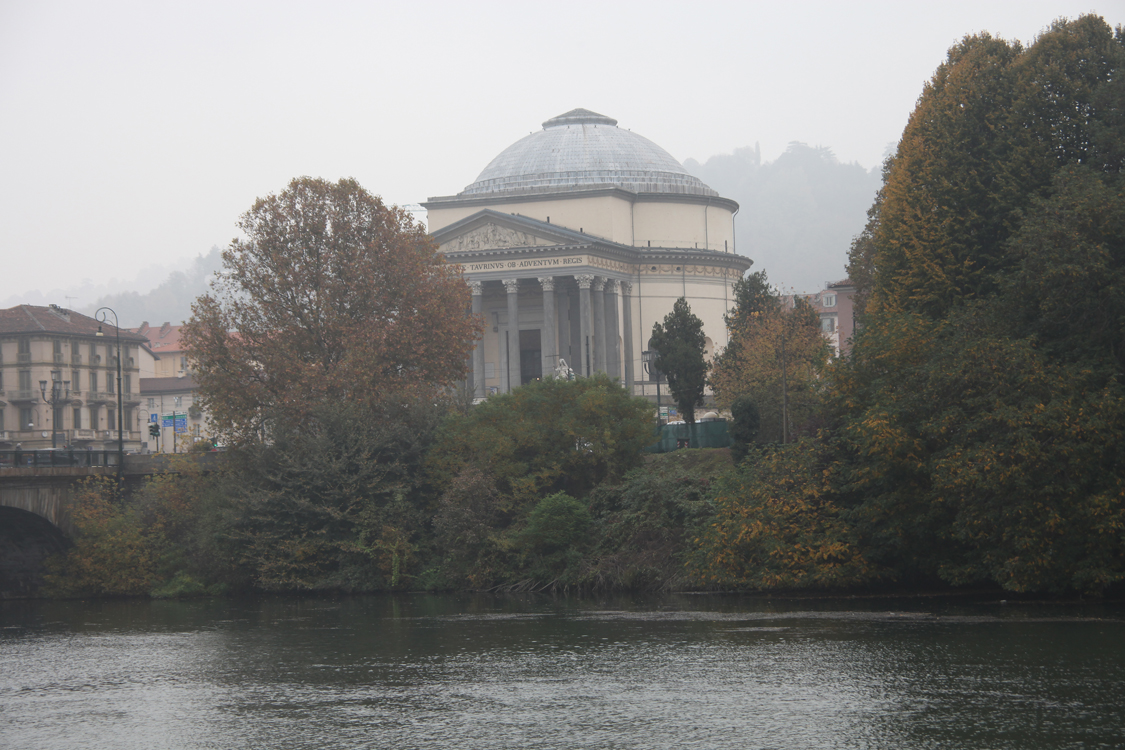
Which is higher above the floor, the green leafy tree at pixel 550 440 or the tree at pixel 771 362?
the tree at pixel 771 362

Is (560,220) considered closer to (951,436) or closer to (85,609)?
(85,609)

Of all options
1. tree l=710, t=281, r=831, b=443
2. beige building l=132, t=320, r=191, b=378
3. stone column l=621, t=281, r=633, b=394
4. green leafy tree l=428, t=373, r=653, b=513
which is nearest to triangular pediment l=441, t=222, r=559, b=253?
stone column l=621, t=281, r=633, b=394

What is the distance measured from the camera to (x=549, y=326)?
246 feet

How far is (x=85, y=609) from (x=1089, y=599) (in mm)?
29611

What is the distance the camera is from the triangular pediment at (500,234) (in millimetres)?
74062

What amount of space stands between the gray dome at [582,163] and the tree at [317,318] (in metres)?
32.3

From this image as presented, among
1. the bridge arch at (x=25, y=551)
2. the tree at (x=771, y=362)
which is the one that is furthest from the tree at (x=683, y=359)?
the bridge arch at (x=25, y=551)

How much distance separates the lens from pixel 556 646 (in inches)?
1019

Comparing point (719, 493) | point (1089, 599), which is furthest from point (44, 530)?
point (1089, 599)

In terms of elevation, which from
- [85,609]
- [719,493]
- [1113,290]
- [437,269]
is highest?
[437,269]

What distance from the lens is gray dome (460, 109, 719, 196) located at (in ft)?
274

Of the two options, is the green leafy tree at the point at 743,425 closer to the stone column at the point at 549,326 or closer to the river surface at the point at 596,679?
the river surface at the point at 596,679

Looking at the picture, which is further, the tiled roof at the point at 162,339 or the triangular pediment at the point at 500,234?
the tiled roof at the point at 162,339

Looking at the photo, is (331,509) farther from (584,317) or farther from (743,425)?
(584,317)
